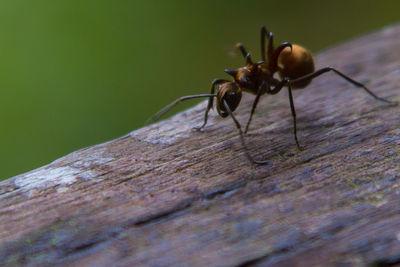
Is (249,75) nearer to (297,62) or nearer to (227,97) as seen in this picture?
(297,62)

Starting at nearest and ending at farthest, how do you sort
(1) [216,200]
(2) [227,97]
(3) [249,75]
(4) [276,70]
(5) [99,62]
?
1. (1) [216,200]
2. (2) [227,97]
3. (3) [249,75]
4. (4) [276,70]
5. (5) [99,62]

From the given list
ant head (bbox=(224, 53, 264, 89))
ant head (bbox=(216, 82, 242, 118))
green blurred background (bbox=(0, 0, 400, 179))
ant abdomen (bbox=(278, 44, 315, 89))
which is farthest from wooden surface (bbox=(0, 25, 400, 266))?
green blurred background (bbox=(0, 0, 400, 179))

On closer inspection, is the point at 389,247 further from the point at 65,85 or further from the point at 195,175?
the point at 65,85

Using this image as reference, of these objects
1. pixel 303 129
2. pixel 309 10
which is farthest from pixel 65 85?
pixel 309 10

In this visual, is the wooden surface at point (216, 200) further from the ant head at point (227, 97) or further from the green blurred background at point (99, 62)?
the green blurred background at point (99, 62)

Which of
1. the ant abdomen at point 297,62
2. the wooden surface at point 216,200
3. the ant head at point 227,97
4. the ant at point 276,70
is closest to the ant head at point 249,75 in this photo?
the ant at point 276,70

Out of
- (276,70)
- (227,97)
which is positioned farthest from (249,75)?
(227,97)
